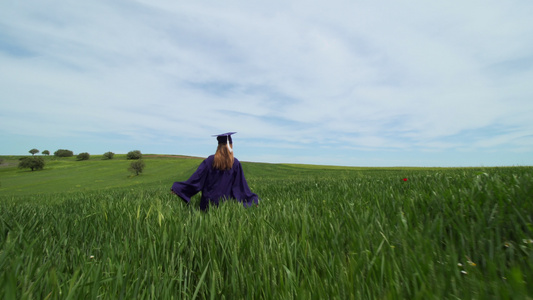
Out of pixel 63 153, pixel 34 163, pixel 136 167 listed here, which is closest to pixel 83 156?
pixel 63 153

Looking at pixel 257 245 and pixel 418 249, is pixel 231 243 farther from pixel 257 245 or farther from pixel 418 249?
pixel 418 249

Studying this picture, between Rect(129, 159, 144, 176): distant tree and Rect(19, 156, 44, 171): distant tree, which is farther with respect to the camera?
Rect(19, 156, 44, 171): distant tree

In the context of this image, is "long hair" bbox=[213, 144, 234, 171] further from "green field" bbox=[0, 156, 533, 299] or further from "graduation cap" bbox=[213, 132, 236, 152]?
"green field" bbox=[0, 156, 533, 299]

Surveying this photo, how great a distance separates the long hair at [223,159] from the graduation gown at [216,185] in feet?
0.36

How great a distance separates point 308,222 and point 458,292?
1.31 metres

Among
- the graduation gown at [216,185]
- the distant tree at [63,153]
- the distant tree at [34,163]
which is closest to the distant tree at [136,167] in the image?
the distant tree at [34,163]

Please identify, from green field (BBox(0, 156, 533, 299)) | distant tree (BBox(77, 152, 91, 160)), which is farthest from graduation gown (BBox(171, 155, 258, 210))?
distant tree (BBox(77, 152, 91, 160))

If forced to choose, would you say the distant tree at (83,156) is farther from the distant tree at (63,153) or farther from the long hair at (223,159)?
the long hair at (223,159)

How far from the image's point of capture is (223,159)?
4875 millimetres

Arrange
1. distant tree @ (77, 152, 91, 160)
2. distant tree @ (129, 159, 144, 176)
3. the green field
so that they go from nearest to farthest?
the green field
distant tree @ (129, 159, 144, 176)
distant tree @ (77, 152, 91, 160)

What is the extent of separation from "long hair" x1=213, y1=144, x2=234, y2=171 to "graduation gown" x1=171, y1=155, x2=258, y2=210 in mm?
110

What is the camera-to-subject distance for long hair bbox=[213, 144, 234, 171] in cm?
487

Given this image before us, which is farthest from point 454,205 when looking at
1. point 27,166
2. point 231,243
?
point 27,166

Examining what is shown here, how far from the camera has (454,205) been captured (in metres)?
2.28
